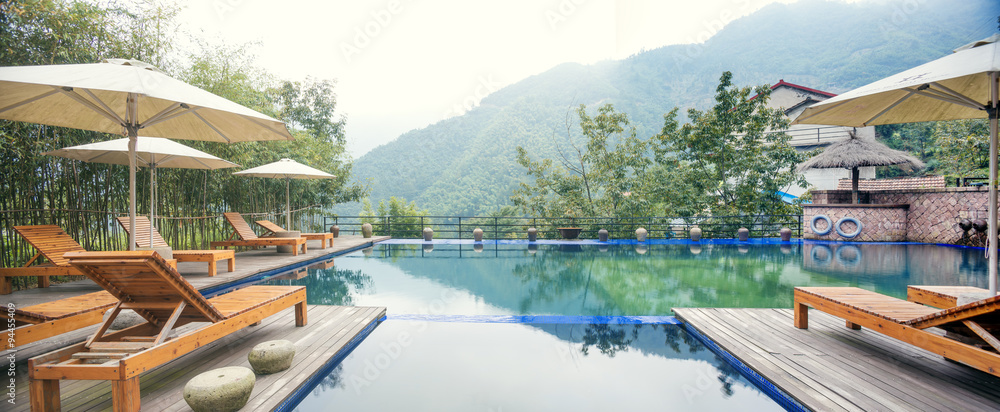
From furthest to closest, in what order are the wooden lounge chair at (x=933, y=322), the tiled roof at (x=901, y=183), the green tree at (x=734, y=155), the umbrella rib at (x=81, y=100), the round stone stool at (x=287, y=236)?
the green tree at (x=734, y=155) → the tiled roof at (x=901, y=183) → the round stone stool at (x=287, y=236) → the umbrella rib at (x=81, y=100) → the wooden lounge chair at (x=933, y=322)

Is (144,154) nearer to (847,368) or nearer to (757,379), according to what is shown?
(757,379)

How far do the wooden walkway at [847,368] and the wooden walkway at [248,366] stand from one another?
2762 millimetres

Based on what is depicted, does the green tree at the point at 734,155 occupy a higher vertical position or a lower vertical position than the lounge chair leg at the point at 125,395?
higher

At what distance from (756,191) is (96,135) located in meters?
13.7

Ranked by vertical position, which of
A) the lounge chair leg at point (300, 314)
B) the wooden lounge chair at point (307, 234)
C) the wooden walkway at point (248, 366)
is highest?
the wooden lounge chair at point (307, 234)

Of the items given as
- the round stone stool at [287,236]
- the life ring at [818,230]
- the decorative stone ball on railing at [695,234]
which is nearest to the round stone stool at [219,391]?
the round stone stool at [287,236]

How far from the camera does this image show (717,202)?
1174cm

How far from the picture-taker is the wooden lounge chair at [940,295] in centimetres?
285

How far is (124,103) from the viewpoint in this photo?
3.45 meters

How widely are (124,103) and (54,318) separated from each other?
1817mm

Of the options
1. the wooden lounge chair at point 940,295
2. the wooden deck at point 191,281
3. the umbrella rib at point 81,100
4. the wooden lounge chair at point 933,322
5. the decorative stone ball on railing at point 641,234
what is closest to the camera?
the wooden lounge chair at point 933,322

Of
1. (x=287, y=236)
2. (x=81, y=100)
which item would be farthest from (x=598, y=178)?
(x=81, y=100)

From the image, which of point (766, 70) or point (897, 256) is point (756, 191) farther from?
point (766, 70)

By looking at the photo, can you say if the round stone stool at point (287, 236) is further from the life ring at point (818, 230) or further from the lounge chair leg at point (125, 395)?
the life ring at point (818, 230)
